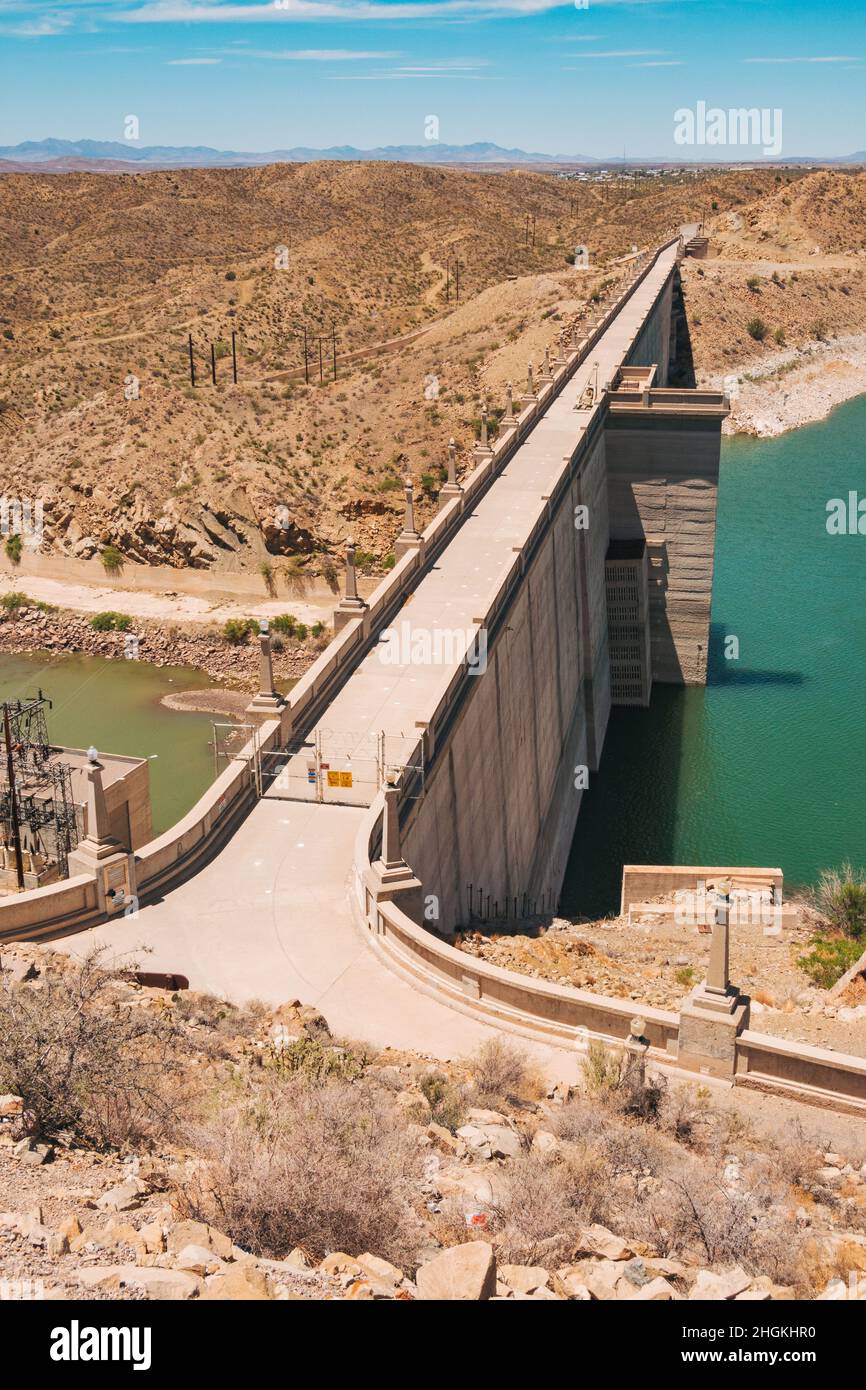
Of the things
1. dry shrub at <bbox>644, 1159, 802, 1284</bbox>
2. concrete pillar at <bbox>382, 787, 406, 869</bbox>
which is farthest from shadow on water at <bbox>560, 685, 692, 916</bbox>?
dry shrub at <bbox>644, 1159, 802, 1284</bbox>

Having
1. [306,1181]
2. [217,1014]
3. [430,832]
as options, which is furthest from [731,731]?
[306,1181]

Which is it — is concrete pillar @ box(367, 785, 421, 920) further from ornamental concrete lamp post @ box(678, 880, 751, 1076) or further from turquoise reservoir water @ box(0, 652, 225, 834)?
turquoise reservoir water @ box(0, 652, 225, 834)

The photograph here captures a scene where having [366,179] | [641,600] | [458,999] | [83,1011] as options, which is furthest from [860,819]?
[366,179]

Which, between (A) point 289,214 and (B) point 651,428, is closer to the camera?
(B) point 651,428

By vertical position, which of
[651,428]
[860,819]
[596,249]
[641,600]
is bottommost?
[860,819]

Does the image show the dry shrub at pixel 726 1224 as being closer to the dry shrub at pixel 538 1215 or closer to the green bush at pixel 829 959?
the dry shrub at pixel 538 1215

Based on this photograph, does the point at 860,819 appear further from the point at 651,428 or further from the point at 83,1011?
the point at 83,1011
